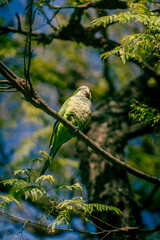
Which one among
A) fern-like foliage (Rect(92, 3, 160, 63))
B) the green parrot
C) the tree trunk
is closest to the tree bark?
the tree trunk

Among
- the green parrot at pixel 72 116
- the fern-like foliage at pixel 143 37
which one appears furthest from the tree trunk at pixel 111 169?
the fern-like foliage at pixel 143 37

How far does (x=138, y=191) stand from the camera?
4.77 m

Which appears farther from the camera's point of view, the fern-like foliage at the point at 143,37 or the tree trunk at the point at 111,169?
the tree trunk at the point at 111,169

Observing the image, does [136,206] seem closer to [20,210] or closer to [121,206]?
[121,206]

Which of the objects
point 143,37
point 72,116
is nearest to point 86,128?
point 72,116

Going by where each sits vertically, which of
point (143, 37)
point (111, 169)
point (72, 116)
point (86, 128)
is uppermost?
point (143, 37)

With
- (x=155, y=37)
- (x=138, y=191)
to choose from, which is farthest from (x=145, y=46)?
(x=138, y=191)

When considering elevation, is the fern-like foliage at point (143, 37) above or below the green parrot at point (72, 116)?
above


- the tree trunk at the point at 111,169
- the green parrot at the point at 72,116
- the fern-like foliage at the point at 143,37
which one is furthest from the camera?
the tree trunk at the point at 111,169

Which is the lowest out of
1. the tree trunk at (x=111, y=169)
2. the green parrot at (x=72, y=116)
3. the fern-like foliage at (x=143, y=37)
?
the tree trunk at (x=111, y=169)

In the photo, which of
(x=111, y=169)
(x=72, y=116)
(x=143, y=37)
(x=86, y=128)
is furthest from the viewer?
(x=86, y=128)

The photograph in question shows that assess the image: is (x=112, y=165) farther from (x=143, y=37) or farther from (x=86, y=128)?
(x=143, y=37)

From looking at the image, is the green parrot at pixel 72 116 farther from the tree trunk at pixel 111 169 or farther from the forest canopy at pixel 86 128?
the tree trunk at pixel 111 169

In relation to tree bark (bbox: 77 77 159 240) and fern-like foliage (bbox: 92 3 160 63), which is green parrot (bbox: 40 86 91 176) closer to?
tree bark (bbox: 77 77 159 240)
